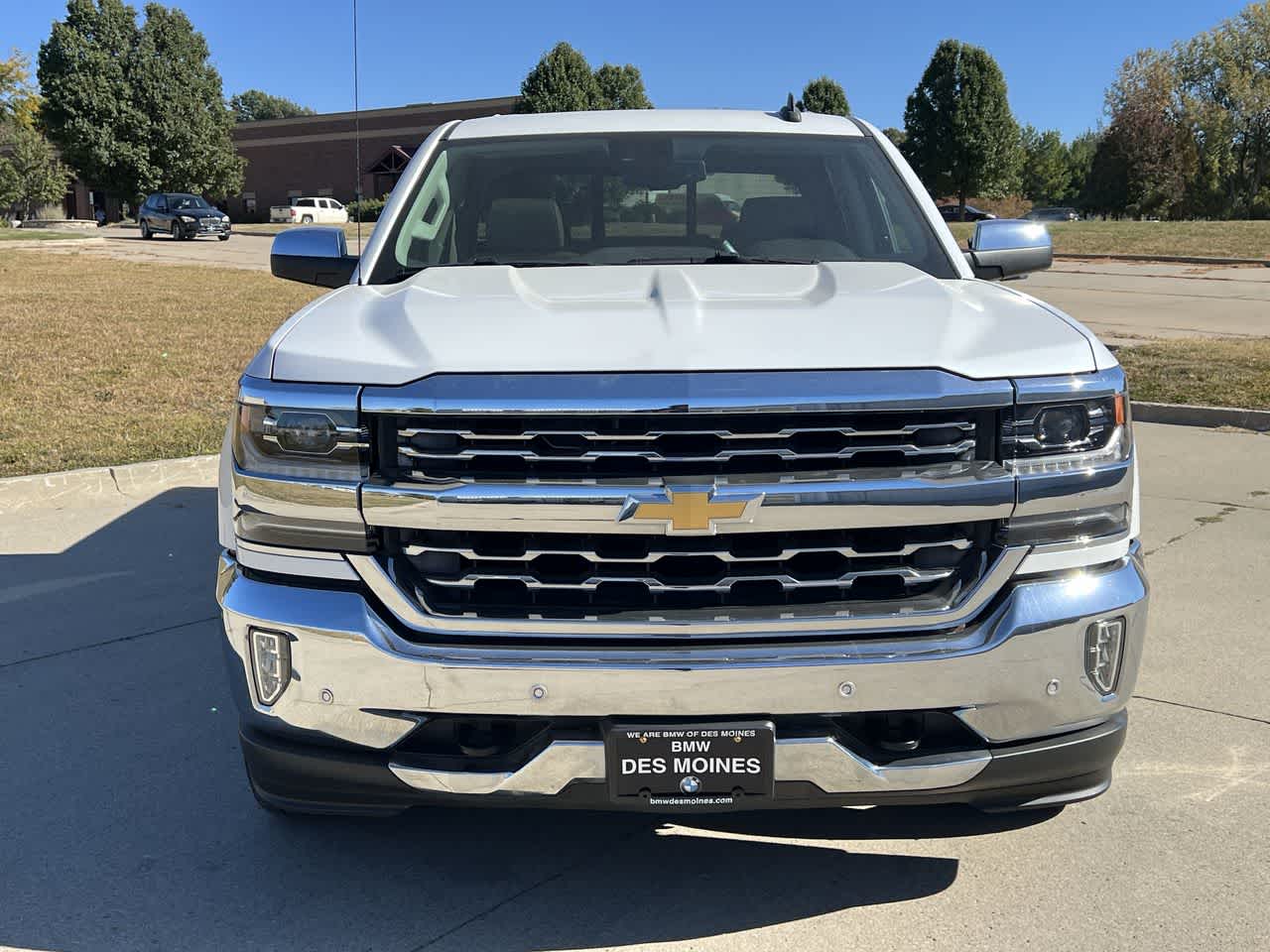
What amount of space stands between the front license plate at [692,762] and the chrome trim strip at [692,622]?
0.20 meters

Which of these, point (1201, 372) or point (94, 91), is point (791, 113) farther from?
point (94, 91)

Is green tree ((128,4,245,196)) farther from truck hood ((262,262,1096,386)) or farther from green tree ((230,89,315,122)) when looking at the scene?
green tree ((230,89,315,122))

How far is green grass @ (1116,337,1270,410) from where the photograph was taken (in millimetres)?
9992

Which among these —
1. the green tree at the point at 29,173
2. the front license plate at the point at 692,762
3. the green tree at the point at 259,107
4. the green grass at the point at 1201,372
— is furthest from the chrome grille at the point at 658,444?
the green tree at the point at 259,107

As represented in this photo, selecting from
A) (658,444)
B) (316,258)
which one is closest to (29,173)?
(316,258)

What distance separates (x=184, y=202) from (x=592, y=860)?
40415 millimetres

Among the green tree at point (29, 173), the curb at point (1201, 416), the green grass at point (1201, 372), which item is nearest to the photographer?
the curb at point (1201, 416)

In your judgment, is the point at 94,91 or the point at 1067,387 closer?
the point at 1067,387

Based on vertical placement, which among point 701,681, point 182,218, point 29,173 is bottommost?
point 701,681

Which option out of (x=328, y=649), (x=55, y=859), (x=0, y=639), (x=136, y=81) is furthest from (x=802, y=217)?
(x=136, y=81)

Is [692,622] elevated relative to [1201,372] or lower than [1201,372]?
elevated

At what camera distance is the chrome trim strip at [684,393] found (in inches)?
98.3

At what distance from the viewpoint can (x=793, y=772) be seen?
2543mm

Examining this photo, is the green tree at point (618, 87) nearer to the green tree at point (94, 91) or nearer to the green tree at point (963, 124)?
the green tree at point (963, 124)
